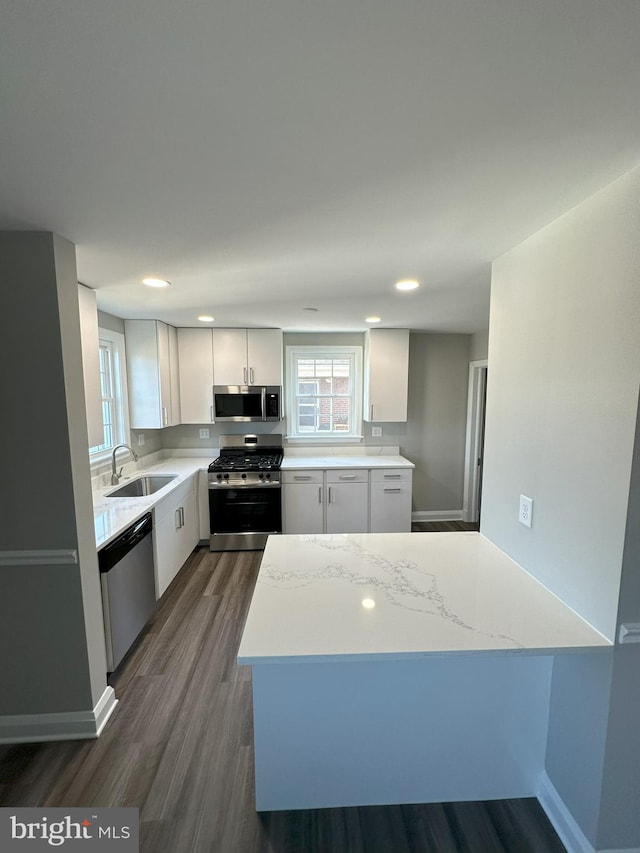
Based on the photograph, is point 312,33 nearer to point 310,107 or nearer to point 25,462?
point 310,107

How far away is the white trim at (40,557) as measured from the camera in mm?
1651

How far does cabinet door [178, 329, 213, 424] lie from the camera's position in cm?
386

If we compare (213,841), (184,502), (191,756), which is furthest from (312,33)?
(184,502)

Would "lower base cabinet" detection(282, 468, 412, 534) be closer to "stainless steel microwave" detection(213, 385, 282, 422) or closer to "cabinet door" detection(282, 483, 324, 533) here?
"cabinet door" detection(282, 483, 324, 533)

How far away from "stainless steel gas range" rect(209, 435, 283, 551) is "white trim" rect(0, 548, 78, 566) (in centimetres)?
197

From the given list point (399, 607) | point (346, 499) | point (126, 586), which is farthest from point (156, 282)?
point (346, 499)

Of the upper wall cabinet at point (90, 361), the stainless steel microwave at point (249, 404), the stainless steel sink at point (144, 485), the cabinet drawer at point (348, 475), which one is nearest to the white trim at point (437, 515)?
the cabinet drawer at point (348, 475)

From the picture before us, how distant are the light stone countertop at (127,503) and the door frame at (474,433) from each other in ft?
10.2

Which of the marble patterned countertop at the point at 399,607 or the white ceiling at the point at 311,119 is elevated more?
the white ceiling at the point at 311,119

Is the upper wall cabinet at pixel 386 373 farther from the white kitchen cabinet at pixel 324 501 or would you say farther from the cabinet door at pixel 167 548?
the cabinet door at pixel 167 548

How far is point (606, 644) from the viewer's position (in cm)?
114

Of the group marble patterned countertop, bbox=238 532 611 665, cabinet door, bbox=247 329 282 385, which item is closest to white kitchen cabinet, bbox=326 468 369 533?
cabinet door, bbox=247 329 282 385

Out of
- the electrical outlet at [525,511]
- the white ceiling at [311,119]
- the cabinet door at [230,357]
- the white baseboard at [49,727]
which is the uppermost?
the white ceiling at [311,119]

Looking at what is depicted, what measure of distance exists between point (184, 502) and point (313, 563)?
2.06m
